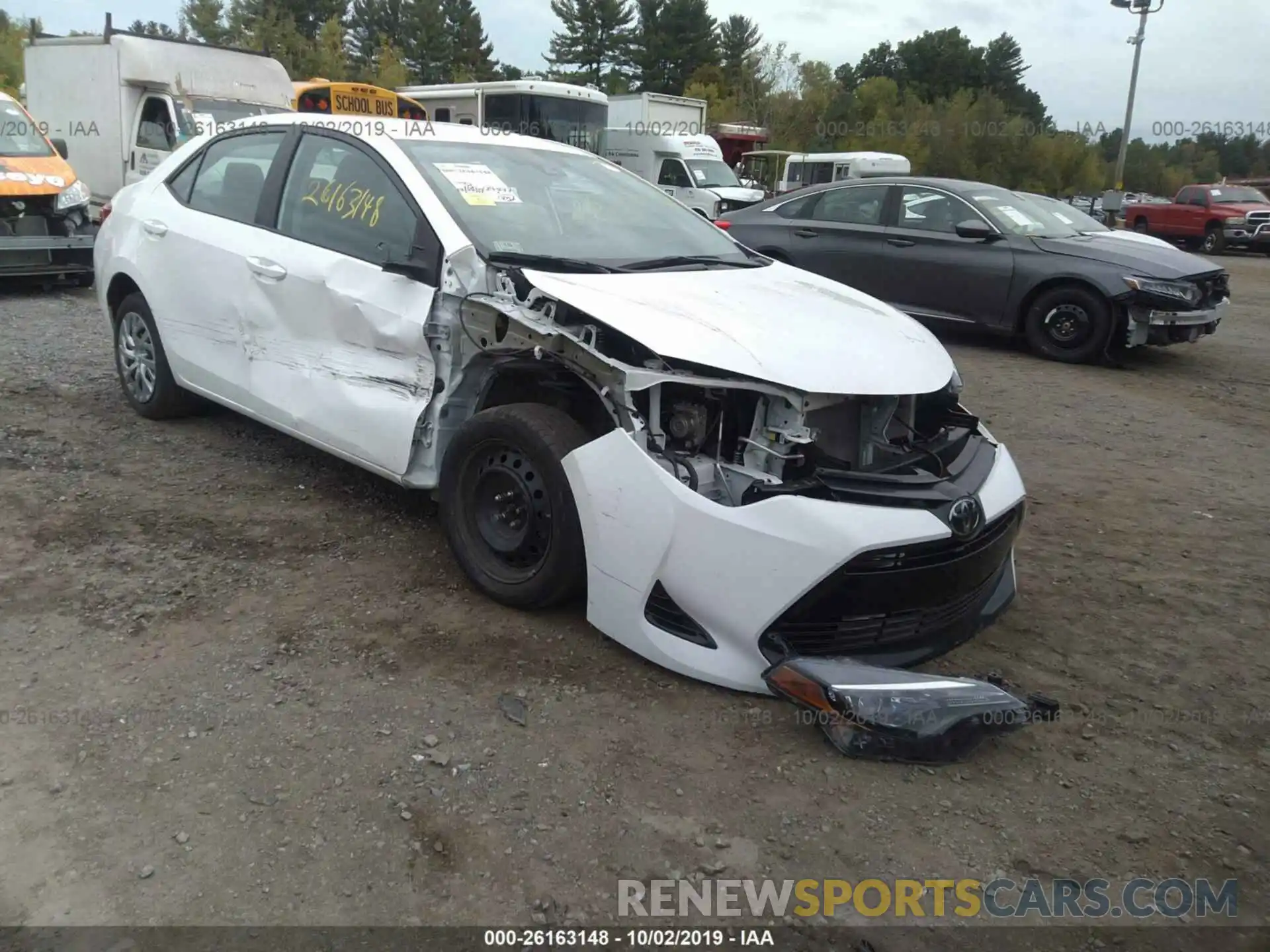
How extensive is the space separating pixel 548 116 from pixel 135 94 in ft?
24.1

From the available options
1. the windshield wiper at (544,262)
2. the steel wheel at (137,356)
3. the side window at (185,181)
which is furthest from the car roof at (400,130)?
the steel wheel at (137,356)

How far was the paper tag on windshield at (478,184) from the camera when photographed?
403cm

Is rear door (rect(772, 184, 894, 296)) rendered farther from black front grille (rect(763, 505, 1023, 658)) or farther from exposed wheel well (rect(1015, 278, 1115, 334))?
black front grille (rect(763, 505, 1023, 658))

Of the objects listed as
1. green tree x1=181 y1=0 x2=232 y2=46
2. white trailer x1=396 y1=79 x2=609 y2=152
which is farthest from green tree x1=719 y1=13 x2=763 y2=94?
white trailer x1=396 y1=79 x2=609 y2=152

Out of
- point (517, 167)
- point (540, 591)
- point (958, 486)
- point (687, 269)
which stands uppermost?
point (517, 167)

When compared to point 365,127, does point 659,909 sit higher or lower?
lower

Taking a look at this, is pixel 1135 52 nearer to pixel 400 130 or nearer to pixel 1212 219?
pixel 1212 219

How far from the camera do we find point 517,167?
438cm

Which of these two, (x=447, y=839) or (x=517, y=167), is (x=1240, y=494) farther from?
(x=447, y=839)

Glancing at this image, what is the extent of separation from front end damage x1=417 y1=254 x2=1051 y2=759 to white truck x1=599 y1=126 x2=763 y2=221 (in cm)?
1666

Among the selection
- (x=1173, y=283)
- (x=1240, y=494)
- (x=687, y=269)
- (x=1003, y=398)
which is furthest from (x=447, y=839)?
(x=1173, y=283)

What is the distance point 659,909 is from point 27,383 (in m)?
5.78

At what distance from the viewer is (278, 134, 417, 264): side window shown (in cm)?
399

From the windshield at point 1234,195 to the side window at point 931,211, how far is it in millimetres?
18023
